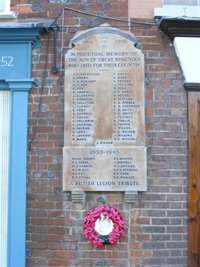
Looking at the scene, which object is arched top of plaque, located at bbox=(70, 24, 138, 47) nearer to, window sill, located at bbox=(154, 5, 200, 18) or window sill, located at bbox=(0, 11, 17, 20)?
window sill, located at bbox=(154, 5, 200, 18)

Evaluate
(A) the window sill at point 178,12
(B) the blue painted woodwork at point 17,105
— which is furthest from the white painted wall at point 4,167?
(A) the window sill at point 178,12

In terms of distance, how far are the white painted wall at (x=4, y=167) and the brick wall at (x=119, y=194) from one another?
0.27m

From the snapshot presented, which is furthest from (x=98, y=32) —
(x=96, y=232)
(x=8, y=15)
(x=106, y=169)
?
(x=96, y=232)

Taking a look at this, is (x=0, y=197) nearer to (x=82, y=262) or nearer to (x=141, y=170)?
(x=82, y=262)

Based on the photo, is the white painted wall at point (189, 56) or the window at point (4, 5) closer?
the white painted wall at point (189, 56)

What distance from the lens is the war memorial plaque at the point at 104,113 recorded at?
20.1ft

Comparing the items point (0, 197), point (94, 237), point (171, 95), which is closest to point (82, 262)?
point (94, 237)

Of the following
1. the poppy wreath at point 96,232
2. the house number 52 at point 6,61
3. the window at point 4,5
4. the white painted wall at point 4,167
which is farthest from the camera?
the window at point 4,5

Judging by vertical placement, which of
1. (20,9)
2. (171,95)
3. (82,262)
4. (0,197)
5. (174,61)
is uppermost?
(20,9)

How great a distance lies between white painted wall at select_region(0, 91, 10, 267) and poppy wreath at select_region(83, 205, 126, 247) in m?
0.93

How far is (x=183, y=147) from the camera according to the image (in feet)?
20.5

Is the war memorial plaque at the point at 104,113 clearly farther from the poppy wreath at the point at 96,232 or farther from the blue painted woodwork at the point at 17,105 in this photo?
the blue painted woodwork at the point at 17,105

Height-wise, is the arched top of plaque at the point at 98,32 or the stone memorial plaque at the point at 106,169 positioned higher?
the arched top of plaque at the point at 98,32

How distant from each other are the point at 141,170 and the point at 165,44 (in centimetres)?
148
